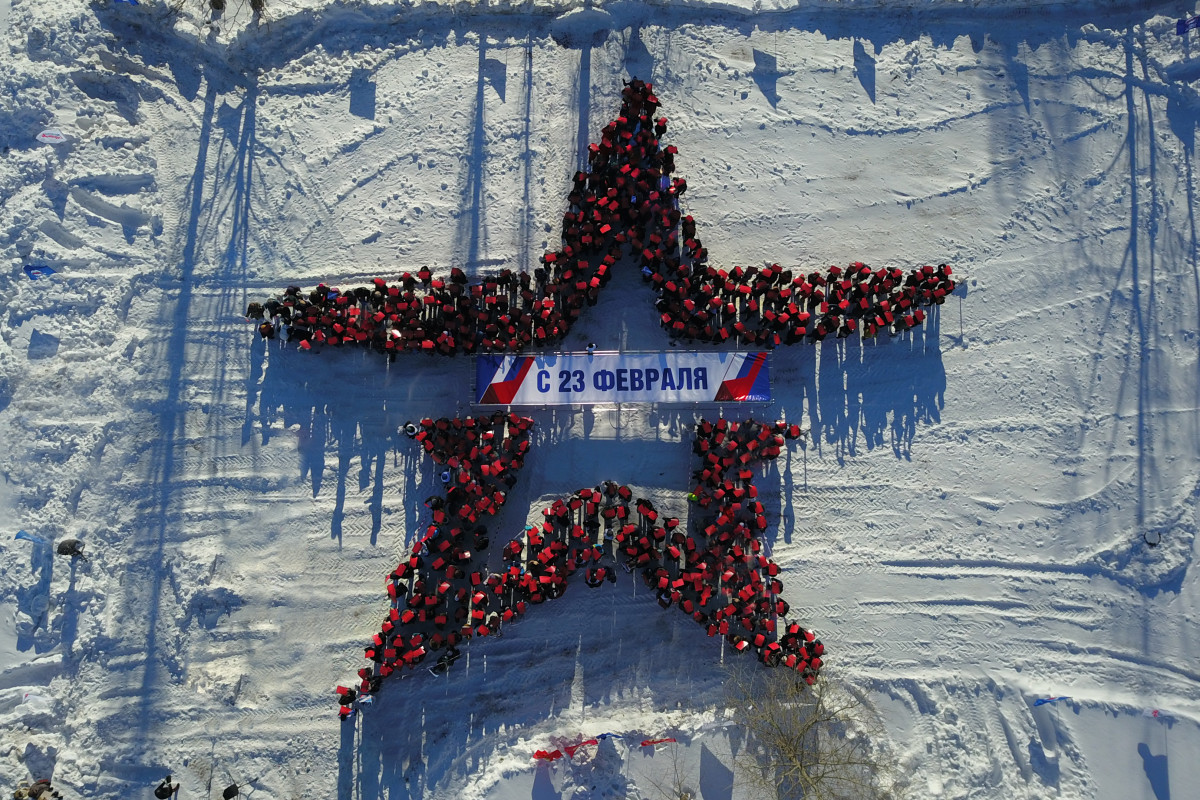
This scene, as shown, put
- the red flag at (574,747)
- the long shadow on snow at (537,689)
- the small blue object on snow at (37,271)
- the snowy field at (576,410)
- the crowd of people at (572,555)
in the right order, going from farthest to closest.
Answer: the small blue object on snow at (37,271)
the snowy field at (576,410)
the long shadow on snow at (537,689)
the red flag at (574,747)
the crowd of people at (572,555)

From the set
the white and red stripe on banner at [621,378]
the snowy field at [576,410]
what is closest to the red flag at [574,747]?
the snowy field at [576,410]

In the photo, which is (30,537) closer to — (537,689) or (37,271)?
(37,271)

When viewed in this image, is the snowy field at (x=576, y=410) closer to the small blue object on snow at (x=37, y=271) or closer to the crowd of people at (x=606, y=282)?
the small blue object on snow at (x=37, y=271)

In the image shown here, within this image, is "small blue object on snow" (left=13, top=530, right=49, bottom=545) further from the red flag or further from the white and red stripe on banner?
the red flag

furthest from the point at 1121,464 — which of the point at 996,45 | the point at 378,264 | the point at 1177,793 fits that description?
the point at 378,264

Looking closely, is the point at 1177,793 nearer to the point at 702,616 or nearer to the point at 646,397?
the point at 702,616

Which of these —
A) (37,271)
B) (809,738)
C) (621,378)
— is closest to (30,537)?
(37,271)

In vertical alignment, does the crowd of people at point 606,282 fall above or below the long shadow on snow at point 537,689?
above
